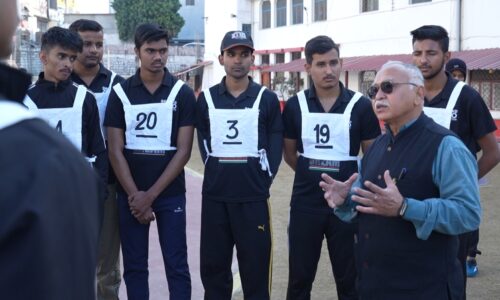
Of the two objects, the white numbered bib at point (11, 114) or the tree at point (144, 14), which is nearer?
the white numbered bib at point (11, 114)

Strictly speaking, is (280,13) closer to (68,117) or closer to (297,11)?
(297,11)

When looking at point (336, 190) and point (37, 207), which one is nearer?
point (37, 207)

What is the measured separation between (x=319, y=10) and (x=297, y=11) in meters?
2.45

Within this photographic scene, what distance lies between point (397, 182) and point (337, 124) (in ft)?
5.81

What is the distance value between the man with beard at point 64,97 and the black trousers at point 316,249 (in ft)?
5.26

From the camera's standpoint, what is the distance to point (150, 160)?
17.3ft

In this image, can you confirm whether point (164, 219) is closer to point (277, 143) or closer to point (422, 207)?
point (277, 143)

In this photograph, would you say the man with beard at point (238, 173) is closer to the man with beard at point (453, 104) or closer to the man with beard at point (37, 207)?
the man with beard at point (453, 104)

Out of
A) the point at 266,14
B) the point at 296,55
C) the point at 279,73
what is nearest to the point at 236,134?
the point at 296,55

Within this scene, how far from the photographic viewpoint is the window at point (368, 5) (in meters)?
30.5

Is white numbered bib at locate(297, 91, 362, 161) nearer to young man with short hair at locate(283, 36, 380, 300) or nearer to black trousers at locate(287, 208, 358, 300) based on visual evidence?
young man with short hair at locate(283, 36, 380, 300)

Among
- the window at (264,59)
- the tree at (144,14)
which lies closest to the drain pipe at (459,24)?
the window at (264,59)

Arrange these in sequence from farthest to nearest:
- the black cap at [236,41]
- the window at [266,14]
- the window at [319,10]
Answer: the window at [266,14], the window at [319,10], the black cap at [236,41]

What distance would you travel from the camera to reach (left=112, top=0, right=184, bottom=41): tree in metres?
64.2
